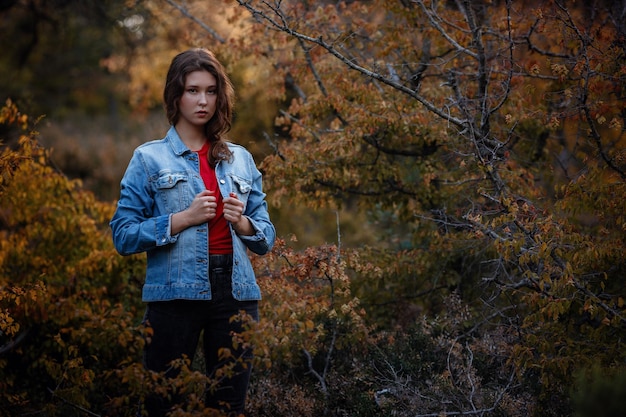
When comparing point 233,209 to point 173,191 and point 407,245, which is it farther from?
point 407,245

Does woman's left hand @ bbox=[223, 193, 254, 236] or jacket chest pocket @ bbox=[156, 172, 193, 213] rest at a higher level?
jacket chest pocket @ bbox=[156, 172, 193, 213]

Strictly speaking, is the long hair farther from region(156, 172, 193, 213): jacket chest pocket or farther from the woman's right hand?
the woman's right hand

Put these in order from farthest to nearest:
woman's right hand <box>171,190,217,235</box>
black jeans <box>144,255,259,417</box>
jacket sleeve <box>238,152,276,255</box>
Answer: jacket sleeve <box>238,152,276,255</box> < black jeans <box>144,255,259,417</box> < woman's right hand <box>171,190,217,235</box>

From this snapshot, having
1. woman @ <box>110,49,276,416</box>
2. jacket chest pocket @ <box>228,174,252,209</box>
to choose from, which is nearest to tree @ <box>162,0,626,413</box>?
woman @ <box>110,49,276,416</box>

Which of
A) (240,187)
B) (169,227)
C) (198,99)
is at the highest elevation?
(198,99)

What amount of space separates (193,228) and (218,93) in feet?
2.36

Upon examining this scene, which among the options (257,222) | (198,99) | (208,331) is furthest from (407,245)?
(198,99)

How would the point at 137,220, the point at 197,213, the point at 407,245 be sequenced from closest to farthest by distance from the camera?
the point at 197,213 → the point at 137,220 → the point at 407,245

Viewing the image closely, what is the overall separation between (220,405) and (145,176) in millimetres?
1154

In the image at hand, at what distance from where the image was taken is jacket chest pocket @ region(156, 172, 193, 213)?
3150 millimetres

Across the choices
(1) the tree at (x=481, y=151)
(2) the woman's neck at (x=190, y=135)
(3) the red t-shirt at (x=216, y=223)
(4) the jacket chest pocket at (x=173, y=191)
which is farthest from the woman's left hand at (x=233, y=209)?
(1) the tree at (x=481, y=151)

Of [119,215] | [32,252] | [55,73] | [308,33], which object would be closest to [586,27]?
[308,33]

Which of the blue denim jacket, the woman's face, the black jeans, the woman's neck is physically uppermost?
the woman's face

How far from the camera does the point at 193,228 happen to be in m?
3.10
